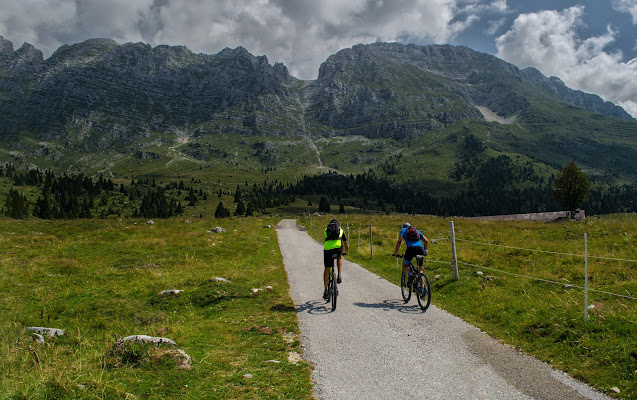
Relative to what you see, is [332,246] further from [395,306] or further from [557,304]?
[557,304]

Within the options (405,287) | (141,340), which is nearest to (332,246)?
(405,287)

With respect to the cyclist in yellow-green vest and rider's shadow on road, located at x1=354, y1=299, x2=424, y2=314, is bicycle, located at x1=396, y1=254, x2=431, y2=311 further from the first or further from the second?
the cyclist in yellow-green vest

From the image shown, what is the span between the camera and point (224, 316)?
1165 centimetres

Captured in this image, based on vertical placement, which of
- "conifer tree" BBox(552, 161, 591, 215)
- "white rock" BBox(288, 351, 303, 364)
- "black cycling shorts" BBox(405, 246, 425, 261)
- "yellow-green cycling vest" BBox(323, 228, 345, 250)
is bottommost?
"white rock" BBox(288, 351, 303, 364)

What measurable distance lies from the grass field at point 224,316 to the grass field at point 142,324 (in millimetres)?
39

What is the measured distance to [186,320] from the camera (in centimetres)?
1115

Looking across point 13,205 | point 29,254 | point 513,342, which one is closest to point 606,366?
point 513,342

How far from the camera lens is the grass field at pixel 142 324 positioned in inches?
229

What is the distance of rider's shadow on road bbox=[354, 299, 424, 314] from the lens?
1205 cm

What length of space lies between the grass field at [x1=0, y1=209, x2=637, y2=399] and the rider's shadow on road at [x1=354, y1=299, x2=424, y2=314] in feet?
4.13

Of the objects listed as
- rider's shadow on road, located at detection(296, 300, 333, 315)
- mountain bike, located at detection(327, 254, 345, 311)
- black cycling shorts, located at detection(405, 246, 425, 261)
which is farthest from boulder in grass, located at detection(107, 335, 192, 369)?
black cycling shorts, located at detection(405, 246, 425, 261)

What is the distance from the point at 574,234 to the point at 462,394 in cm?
2900

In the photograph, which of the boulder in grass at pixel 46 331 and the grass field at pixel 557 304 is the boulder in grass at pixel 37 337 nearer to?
the boulder in grass at pixel 46 331

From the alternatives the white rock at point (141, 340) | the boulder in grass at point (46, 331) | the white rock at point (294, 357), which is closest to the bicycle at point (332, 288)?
the white rock at point (294, 357)
